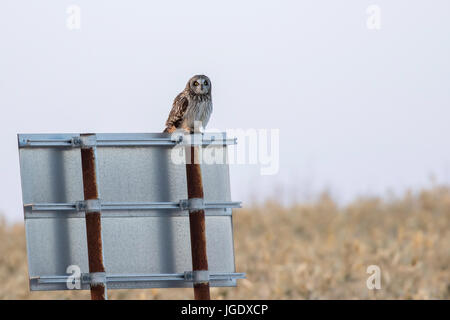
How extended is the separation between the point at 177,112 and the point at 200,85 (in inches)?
14.9

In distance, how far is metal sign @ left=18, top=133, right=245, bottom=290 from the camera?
20.6 ft

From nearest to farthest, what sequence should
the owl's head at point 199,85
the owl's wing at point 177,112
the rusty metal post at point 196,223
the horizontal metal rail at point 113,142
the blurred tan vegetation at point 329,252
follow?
the horizontal metal rail at point 113,142 < the rusty metal post at point 196,223 < the owl's wing at point 177,112 < the owl's head at point 199,85 < the blurred tan vegetation at point 329,252

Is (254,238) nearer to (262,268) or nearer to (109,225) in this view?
(262,268)

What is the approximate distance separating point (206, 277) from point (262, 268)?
870cm

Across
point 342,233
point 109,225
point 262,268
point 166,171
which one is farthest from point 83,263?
point 342,233

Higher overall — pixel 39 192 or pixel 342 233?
pixel 39 192

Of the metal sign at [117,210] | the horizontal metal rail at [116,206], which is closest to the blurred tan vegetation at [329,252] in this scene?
the metal sign at [117,210]

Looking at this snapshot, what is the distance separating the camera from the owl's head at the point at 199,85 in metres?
8.73

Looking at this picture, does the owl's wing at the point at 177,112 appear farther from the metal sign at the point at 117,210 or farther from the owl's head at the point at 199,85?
the metal sign at the point at 117,210

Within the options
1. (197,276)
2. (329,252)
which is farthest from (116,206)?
(329,252)

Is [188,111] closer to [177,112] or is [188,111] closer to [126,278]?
[177,112]

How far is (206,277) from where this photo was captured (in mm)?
6469

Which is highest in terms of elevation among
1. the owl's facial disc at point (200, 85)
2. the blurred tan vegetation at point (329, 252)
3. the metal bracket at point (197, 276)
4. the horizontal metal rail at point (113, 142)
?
the owl's facial disc at point (200, 85)

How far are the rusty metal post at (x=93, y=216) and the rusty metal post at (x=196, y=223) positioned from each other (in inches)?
25.7
